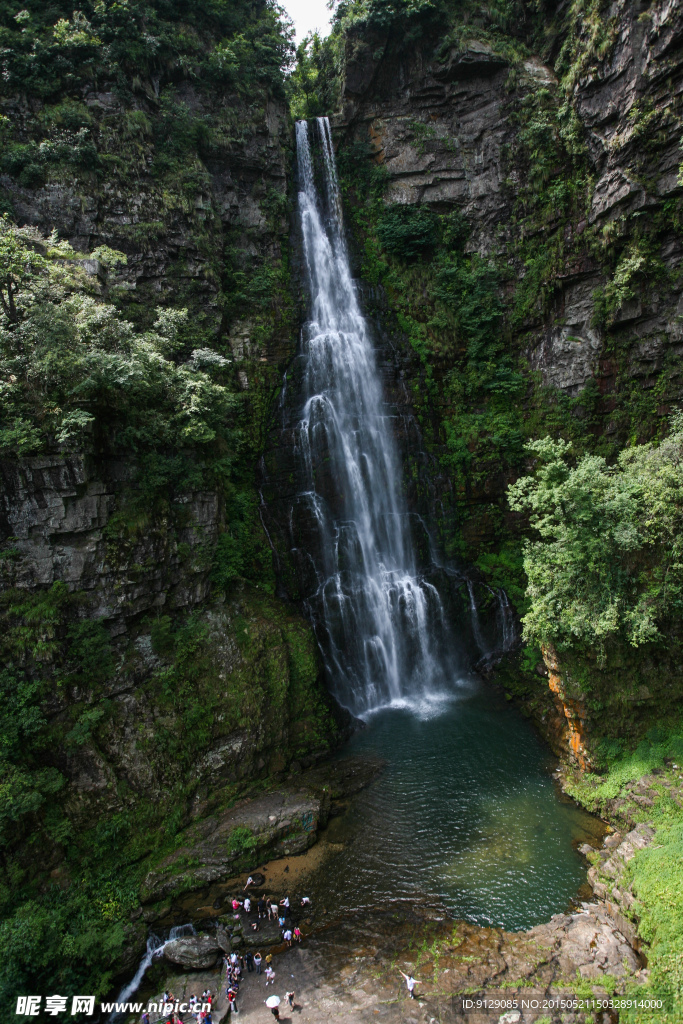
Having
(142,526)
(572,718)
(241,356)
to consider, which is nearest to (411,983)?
(572,718)

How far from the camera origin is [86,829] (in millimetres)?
11383

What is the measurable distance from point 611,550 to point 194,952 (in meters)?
12.7

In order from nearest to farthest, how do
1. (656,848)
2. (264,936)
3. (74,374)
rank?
1. (656,848)
2. (264,936)
3. (74,374)

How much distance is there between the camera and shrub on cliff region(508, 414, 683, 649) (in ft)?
38.8

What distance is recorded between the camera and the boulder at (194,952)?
1001cm

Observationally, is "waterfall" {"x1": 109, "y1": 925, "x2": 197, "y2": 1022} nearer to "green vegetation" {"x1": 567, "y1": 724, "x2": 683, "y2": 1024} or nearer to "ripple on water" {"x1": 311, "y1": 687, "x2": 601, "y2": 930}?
"ripple on water" {"x1": 311, "y1": 687, "x2": 601, "y2": 930}

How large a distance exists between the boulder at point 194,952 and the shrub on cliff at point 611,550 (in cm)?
1030

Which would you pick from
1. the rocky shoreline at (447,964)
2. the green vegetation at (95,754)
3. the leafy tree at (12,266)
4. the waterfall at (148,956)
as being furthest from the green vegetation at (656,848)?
the leafy tree at (12,266)

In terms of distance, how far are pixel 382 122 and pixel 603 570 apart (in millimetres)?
24076

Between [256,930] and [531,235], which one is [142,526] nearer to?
[256,930]

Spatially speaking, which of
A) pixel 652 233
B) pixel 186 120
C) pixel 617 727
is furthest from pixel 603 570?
pixel 186 120

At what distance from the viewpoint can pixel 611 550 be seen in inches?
486

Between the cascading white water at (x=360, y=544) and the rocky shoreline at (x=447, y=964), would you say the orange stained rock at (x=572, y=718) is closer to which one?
the rocky shoreline at (x=447, y=964)

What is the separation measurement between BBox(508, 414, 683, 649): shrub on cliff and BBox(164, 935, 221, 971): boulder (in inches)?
406
